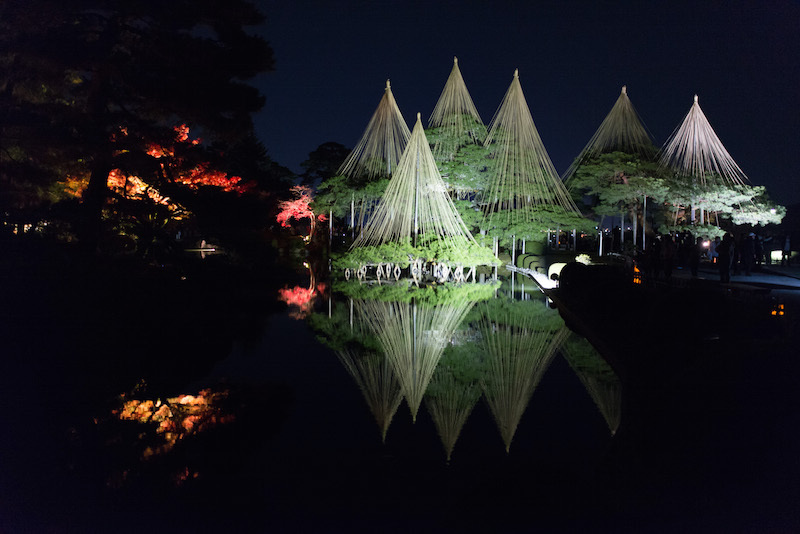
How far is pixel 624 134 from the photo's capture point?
2909 cm

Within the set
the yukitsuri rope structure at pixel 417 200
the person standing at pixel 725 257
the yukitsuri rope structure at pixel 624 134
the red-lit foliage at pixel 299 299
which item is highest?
the yukitsuri rope structure at pixel 624 134

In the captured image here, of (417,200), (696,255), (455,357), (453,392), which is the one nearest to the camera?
(453,392)

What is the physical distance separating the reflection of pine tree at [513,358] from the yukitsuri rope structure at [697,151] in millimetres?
17792

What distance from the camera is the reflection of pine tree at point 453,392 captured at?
5070mm

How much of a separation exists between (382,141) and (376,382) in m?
20.1

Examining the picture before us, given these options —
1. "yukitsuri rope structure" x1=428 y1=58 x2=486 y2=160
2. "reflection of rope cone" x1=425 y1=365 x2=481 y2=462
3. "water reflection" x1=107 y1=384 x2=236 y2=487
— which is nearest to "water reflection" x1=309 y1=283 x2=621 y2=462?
"reflection of rope cone" x1=425 y1=365 x2=481 y2=462

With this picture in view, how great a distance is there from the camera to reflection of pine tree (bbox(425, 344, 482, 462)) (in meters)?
5.07

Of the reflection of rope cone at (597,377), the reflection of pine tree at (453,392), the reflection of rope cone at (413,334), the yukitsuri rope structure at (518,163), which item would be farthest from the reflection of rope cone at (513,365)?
the yukitsuri rope structure at (518,163)

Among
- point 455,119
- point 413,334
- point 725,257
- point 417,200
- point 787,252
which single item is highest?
point 455,119

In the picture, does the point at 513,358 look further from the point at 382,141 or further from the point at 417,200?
the point at 382,141

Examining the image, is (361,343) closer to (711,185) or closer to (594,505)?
(594,505)

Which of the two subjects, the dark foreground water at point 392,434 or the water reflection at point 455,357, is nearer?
the dark foreground water at point 392,434

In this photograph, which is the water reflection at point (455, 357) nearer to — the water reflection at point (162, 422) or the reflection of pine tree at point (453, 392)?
the reflection of pine tree at point (453, 392)

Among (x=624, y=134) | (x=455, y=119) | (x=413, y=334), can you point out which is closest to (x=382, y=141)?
(x=455, y=119)
